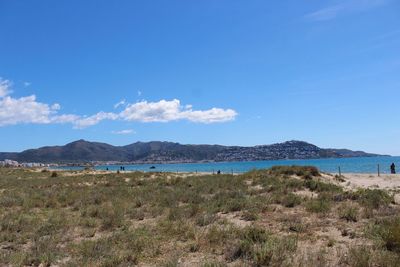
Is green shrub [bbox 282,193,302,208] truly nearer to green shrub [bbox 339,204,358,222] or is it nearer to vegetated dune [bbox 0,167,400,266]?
vegetated dune [bbox 0,167,400,266]

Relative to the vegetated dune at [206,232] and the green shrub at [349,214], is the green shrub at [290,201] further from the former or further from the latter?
the green shrub at [349,214]

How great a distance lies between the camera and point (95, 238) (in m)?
12.0

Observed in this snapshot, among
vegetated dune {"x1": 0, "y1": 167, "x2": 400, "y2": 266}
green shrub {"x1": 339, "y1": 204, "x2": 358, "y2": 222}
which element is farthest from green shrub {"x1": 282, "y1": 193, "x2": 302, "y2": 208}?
green shrub {"x1": 339, "y1": 204, "x2": 358, "y2": 222}

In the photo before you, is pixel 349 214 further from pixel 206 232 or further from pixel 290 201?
pixel 206 232

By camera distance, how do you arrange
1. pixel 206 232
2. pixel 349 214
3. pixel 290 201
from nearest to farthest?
pixel 206 232 < pixel 349 214 < pixel 290 201

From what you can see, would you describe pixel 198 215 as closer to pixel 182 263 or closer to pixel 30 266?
pixel 182 263

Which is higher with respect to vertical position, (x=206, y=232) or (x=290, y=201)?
(x=290, y=201)

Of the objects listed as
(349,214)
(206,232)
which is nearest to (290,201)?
(349,214)

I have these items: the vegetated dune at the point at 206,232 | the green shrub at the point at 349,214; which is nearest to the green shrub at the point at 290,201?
the vegetated dune at the point at 206,232

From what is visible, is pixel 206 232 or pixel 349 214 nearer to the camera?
pixel 206 232

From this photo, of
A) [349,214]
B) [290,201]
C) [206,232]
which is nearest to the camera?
[206,232]

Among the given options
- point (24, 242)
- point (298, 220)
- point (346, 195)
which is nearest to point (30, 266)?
point (24, 242)

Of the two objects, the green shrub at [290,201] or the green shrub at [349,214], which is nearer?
the green shrub at [349,214]

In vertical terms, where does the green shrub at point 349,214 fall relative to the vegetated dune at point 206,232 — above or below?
above
